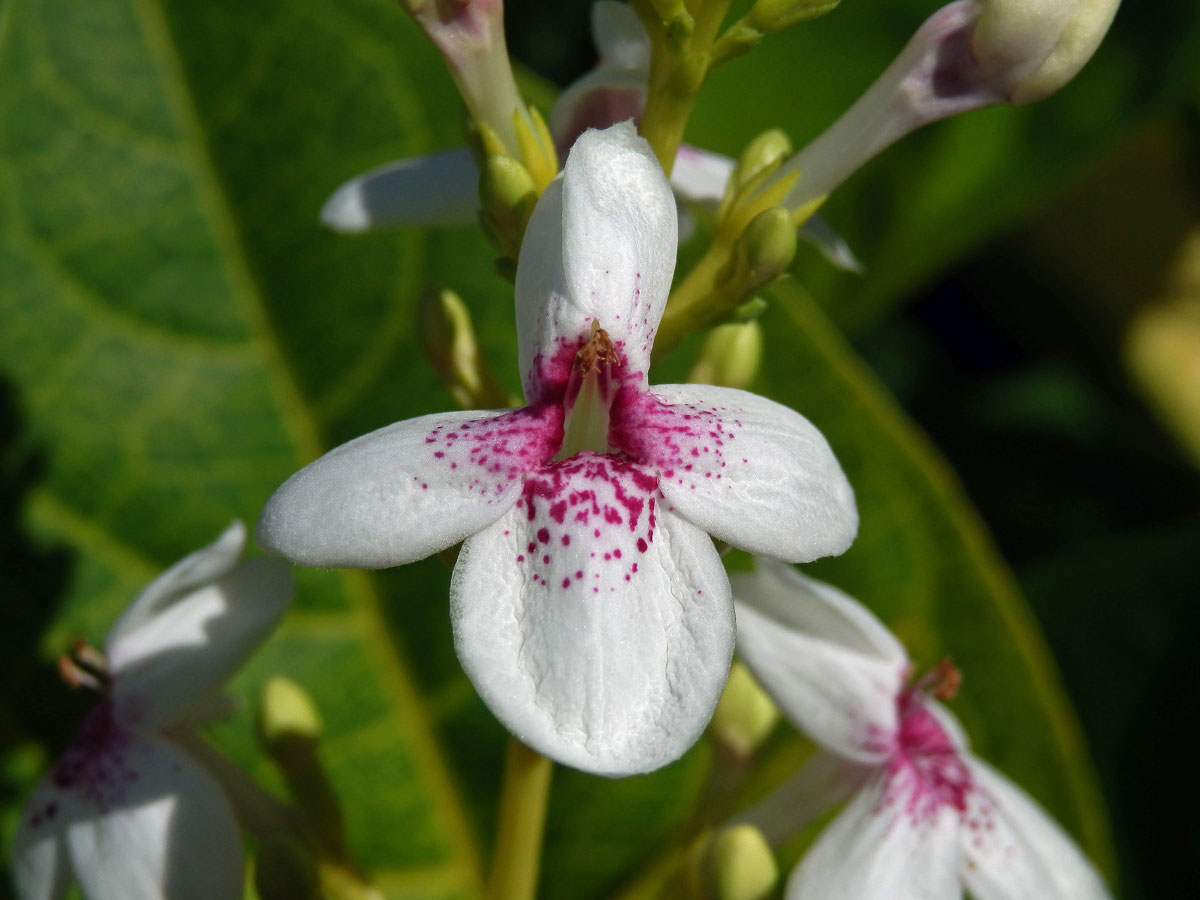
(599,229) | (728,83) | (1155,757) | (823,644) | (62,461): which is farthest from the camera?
(728,83)

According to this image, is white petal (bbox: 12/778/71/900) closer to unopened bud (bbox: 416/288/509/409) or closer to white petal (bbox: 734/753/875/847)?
unopened bud (bbox: 416/288/509/409)

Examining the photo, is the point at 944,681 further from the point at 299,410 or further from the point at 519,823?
the point at 299,410

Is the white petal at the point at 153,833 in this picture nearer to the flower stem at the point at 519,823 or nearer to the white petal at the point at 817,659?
the flower stem at the point at 519,823

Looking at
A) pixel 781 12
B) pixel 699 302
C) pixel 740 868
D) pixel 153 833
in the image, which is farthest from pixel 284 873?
pixel 781 12

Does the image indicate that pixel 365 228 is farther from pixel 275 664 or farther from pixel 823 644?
pixel 275 664

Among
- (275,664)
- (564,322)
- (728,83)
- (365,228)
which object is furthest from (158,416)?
(728,83)

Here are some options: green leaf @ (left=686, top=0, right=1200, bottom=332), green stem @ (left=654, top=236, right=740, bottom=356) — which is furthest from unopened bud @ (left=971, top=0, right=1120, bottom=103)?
green leaf @ (left=686, top=0, right=1200, bottom=332)

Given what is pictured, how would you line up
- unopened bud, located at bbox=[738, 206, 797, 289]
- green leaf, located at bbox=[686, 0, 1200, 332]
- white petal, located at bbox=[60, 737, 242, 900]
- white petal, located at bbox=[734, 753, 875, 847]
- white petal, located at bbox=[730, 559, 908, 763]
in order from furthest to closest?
green leaf, located at bbox=[686, 0, 1200, 332] < white petal, located at bbox=[734, 753, 875, 847] < white petal, located at bbox=[730, 559, 908, 763] < white petal, located at bbox=[60, 737, 242, 900] < unopened bud, located at bbox=[738, 206, 797, 289]
